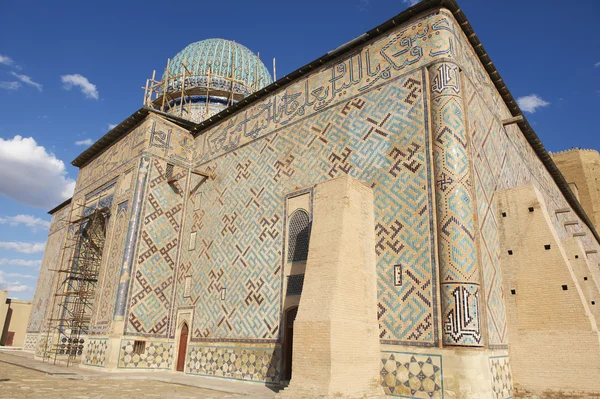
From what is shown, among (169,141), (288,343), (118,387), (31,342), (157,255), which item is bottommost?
(118,387)

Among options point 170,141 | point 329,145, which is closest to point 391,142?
point 329,145

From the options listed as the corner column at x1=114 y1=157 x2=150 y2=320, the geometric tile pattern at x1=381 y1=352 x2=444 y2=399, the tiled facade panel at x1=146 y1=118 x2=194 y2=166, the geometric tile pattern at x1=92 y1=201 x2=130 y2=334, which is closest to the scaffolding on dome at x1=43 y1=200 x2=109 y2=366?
the geometric tile pattern at x1=92 y1=201 x2=130 y2=334

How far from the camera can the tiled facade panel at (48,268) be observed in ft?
53.9

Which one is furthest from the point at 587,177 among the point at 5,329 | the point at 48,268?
the point at 5,329

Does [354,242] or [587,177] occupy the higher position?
[587,177]

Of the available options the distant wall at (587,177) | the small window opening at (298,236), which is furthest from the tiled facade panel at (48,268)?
the distant wall at (587,177)

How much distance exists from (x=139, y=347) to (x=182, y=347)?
92 cm

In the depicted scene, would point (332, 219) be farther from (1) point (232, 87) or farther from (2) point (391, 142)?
(1) point (232, 87)

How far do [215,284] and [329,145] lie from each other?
396 cm

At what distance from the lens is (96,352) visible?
388 inches

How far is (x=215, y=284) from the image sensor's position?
9.62 meters

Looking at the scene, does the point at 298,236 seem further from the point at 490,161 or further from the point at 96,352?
the point at 96,352

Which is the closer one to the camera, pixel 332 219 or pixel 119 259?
Answer: pixel 332 219

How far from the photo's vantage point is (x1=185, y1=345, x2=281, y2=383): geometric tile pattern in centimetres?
785
